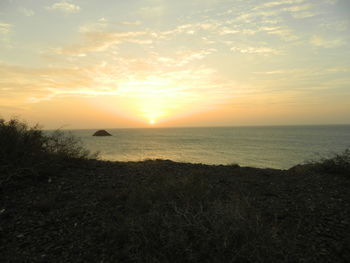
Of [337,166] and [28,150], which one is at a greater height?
[28,150]

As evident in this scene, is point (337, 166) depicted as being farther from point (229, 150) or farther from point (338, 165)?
point (229, 150)

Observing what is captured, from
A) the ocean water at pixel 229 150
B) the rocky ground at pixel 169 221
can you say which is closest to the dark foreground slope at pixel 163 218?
the rocky ground at pixel 169 221

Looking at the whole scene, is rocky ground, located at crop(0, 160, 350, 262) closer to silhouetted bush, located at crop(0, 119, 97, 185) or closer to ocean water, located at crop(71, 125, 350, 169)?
silhouetted bush, located at crop(0, 119, 97, 185)

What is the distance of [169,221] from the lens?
3418 mm

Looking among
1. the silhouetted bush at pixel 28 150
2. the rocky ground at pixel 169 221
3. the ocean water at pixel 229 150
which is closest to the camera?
Answer: the rocky ground at pixel 169 221

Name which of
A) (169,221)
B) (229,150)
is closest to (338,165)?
(169,221)

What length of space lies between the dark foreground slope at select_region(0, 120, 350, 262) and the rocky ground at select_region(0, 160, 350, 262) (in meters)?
0.02

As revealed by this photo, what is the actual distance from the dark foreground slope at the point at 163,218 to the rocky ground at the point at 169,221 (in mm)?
16

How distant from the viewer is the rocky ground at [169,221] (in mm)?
2883

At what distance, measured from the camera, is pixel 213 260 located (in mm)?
2664

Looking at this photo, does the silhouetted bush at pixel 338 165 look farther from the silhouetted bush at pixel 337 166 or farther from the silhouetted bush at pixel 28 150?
the silhouetted bush at pixel 28 150

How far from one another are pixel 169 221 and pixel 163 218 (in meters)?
0.20

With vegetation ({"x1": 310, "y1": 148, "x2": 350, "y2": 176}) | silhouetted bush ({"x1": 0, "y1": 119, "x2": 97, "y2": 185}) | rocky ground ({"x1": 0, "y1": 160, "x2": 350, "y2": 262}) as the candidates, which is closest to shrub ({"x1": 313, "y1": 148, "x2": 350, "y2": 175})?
vegetation ({"x1": 310, "y1": 148, "x2": 350, "y2": 176})

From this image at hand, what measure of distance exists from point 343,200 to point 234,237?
3978 mm
